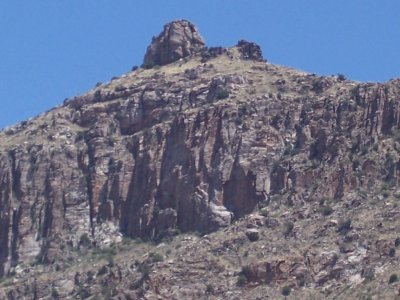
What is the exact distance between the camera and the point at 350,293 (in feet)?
654

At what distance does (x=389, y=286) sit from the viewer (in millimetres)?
198125

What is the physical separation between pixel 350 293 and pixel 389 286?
344 centimetres
